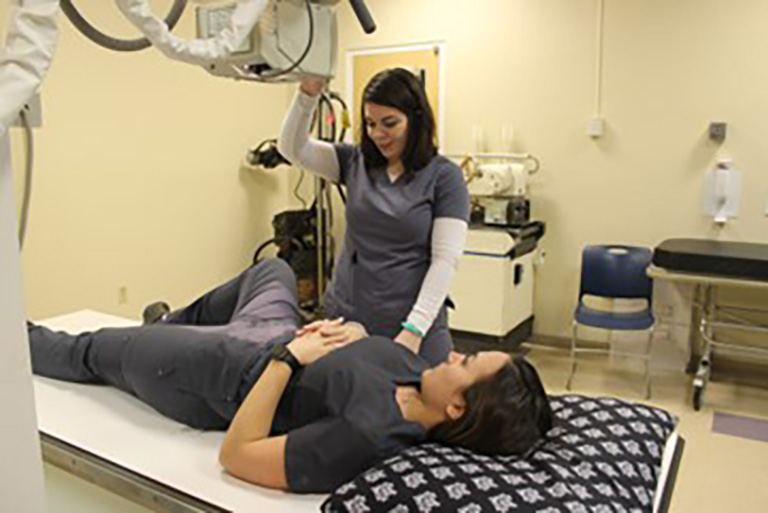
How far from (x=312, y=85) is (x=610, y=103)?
2955 mm

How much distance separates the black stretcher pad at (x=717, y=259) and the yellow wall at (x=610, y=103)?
0.44 m

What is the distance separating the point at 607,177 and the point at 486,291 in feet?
3.61

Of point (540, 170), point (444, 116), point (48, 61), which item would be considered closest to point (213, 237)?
point (444, 116)

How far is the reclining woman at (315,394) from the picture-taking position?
1.39 m

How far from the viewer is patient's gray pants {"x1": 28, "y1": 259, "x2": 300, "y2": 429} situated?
5.64ft

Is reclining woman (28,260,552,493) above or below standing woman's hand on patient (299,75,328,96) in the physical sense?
below

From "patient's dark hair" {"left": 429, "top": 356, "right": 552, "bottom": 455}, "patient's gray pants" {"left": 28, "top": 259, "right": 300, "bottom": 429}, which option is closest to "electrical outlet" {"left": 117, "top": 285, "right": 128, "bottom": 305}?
"patient's gray pants" {"left": 28, "top": 259, "right": 300, "bottom": 429}

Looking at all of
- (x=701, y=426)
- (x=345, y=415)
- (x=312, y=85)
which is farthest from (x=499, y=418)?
(x=701, y=426)

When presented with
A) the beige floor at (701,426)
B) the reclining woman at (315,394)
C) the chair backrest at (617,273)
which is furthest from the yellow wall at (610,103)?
the reclining woman at (315,394)

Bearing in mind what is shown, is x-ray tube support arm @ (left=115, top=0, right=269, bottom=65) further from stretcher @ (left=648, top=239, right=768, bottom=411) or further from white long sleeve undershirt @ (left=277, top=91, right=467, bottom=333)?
stretcher @ (left=648, top=239, right=768, bottom=411)

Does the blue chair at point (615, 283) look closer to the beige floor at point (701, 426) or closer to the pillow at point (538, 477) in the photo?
the beige floor at point (701, 426)

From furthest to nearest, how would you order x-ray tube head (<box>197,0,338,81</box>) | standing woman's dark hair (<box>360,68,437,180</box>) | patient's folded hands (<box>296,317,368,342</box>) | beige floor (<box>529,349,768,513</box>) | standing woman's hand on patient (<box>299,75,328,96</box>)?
1. beige floor (<box>529,349,768,513</box>)
2. standing woman's dark hair (<box>360,68,437,180</box>)
3. patient's folded hands (<box>296,317,368,342</box>)
4. standing woman's hand on patient (<box>299,75,328,96</box>)
5. x-ray tube head (<box>197,0,338,81</box>)

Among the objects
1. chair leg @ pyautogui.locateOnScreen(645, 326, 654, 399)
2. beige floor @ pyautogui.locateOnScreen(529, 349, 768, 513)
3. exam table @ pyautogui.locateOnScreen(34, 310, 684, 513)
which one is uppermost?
exam table @ pyautogui.locateOnScreen(34, 310, 684, 513)

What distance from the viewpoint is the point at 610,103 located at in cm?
413
